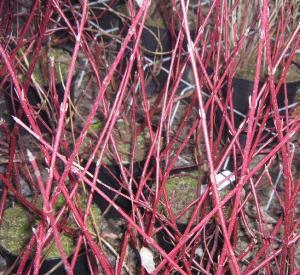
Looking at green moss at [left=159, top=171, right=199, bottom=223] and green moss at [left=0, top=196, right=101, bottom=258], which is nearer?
green moss at [left=0, top=196, right=101, bottom=258]

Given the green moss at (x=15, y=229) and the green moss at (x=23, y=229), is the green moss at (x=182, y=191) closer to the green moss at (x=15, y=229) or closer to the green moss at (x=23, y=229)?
the green moss at (x=23, y=229)

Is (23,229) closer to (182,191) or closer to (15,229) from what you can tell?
(15,229)

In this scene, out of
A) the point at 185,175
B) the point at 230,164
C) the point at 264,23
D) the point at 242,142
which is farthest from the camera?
the point at 242,142

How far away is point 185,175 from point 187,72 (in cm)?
93

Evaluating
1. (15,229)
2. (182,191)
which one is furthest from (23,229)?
(182,191)

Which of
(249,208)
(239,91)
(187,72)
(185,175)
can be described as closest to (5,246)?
(185,175)

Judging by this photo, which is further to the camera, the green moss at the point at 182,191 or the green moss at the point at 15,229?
the green moss at the point at 182,191

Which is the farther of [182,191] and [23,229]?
[182,191]

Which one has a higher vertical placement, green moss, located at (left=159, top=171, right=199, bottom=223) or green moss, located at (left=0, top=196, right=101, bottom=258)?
green moss, located at (left=159, top=171, right=199, bottom=223)

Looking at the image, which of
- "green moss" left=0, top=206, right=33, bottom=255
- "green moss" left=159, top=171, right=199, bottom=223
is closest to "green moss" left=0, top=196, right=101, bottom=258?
"green moss" left=0, top=206, right=33, bottom=255

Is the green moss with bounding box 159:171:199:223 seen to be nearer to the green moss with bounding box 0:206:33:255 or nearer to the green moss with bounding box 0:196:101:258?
the green moss with bounding box 0:196:101:258

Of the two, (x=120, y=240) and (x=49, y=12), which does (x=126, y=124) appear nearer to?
(x=120, y=240)

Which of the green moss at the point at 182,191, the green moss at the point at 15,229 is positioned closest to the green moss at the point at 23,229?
the green moss at the point at 15,229

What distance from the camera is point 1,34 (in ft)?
5.22
